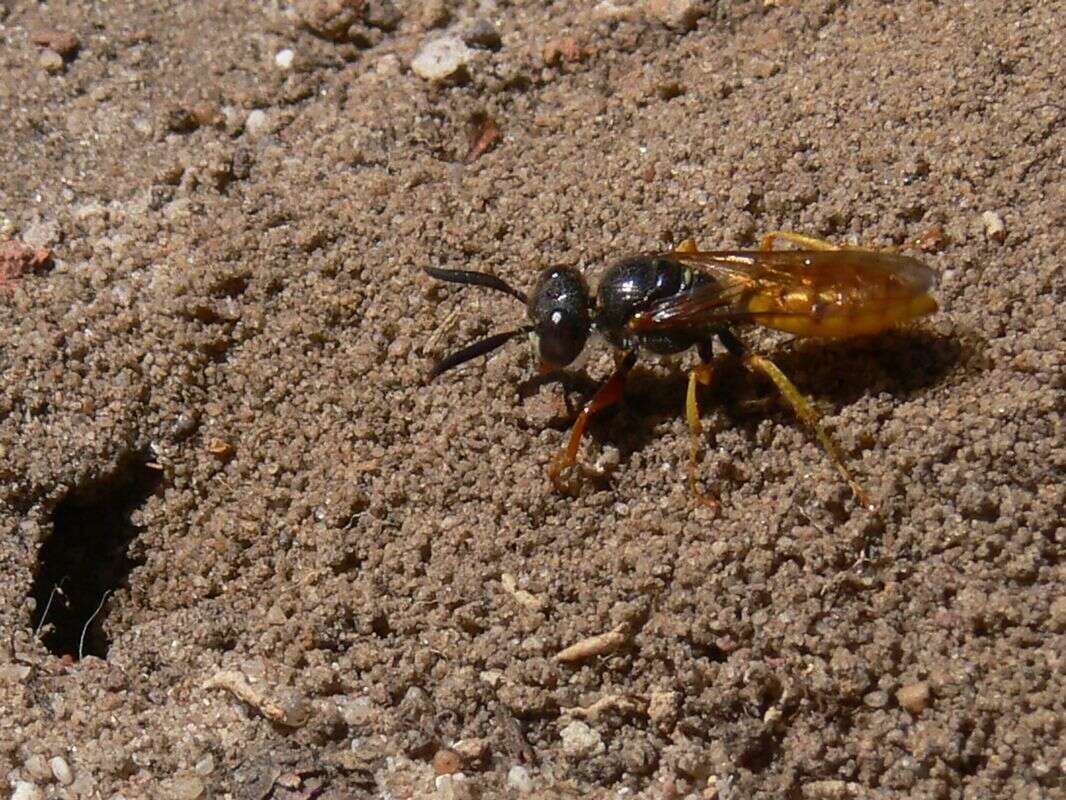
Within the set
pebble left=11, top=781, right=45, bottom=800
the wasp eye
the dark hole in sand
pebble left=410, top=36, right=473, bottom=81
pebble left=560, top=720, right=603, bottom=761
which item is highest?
pebble left=410, top=36, right=473, bottom=81

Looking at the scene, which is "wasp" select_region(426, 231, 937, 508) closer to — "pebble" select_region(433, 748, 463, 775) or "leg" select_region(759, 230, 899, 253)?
"leg" select_region(759, 230, 899, 253)

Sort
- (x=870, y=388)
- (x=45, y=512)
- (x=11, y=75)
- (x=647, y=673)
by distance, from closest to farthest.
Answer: (x=647, y=673), (x=870, y=388), (x=45, y=512), (x=11, y=75)

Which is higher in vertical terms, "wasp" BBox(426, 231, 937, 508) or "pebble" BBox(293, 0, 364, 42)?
"pebble" BBox(293, 0, 364, 42)

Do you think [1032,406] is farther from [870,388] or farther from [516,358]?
[516,358]

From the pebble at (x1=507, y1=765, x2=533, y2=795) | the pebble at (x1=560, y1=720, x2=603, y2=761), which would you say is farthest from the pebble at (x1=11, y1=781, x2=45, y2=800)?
the pebble at (x1=560, y1=720, x2=603, y2=761)

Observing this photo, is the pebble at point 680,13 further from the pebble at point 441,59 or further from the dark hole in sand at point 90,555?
the dark hole in sand at point 90,555

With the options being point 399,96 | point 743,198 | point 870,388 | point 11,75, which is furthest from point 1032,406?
point 11,75

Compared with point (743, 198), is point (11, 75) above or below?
above

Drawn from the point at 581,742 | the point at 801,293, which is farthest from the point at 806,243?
the point at 581,742
